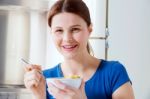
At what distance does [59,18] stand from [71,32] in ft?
0.20

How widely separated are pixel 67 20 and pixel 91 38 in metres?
0.65

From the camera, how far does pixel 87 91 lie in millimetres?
907

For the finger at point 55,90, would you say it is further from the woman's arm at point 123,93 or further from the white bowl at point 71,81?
the woman's arm at point 123,93

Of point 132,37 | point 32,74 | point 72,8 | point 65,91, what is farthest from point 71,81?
point 132,37

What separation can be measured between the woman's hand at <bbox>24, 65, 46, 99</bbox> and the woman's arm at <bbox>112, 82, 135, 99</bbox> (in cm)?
23

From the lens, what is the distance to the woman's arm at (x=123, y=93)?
2.83ft

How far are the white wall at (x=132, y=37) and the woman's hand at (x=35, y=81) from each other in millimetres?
724

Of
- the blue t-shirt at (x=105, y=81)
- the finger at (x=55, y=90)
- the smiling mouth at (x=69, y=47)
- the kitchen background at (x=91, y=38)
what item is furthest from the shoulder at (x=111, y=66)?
the kitchen background at (x=91, y=38)

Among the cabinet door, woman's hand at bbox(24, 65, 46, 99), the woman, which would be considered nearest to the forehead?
the woman

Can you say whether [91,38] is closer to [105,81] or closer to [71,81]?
[105,81]

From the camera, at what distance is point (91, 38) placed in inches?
59.6

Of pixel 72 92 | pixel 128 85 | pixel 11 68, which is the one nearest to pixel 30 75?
pixel 72 92

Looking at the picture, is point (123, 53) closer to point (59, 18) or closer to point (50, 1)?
point (50, 1)

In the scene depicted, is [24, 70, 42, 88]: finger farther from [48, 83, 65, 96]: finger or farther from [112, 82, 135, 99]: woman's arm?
[112, 82, 135, 99]: woman's arm
